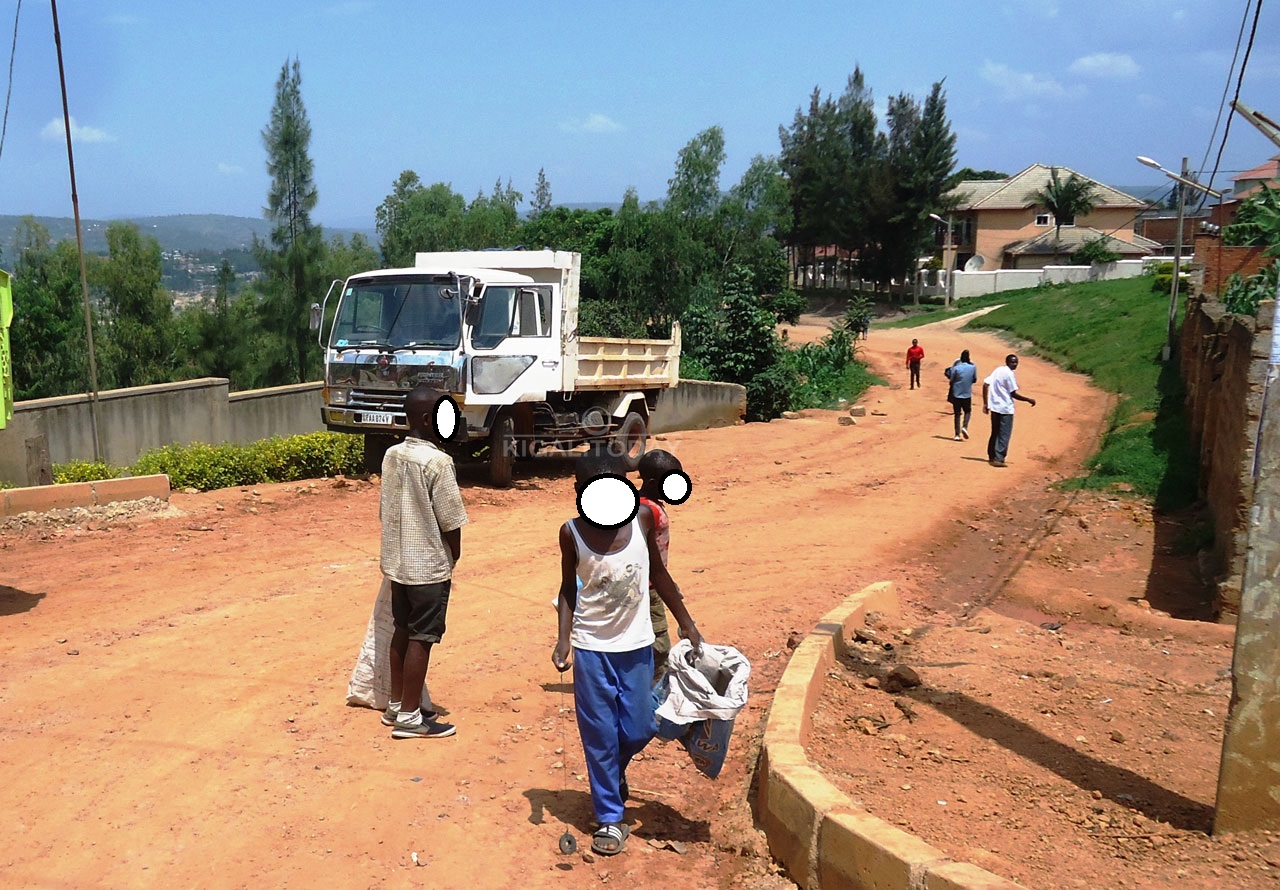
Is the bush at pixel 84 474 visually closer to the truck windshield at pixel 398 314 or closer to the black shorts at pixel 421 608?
the truck windshield at pixel 398 314

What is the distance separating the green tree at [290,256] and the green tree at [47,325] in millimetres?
4683

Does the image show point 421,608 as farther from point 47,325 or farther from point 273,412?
point 47,325

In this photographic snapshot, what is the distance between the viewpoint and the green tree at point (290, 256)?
98.1 feet

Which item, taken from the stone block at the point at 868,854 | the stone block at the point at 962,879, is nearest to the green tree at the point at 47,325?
the stone block at the point at 868,854

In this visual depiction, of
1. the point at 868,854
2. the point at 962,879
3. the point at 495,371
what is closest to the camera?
the point at 962,879

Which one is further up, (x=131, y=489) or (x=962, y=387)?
(x=962, y=387)

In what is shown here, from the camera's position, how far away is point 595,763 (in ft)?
14.6

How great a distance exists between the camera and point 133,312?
30.0m

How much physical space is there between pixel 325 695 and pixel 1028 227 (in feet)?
213

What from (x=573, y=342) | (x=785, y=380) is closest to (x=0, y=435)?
(x=573, y=342)

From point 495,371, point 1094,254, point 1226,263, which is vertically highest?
point 1094,254

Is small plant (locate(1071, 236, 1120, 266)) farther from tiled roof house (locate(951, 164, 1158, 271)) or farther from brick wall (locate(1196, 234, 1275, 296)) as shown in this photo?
brick wall (locate(1196, 234, 1275, 296))

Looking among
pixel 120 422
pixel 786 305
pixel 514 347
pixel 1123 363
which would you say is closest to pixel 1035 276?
pixel 786 305

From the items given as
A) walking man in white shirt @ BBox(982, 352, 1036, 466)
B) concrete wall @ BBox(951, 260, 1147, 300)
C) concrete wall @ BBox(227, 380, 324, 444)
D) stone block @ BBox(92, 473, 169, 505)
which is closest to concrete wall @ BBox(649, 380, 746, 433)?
concrete wall @ BBox(227, 380, 324, 444)
